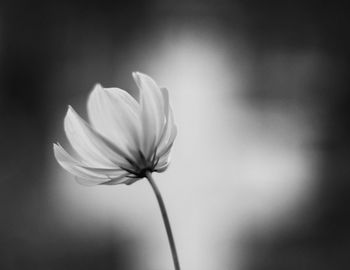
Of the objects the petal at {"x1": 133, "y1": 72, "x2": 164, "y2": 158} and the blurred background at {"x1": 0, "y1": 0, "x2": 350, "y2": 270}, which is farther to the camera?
the blurred background at {"x1": 0, "y1": 0, "x2": 350, "y2": 270}

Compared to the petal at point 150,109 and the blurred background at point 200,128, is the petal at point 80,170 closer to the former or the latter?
the petal at point 150,109

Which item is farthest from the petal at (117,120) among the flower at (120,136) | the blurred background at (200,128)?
the blurred background at (200,128)

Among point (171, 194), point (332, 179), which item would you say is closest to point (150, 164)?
point (171, 194)

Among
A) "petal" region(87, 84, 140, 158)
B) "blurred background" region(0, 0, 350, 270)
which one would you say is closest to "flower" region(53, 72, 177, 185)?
"petal" region(87, 84, 140, 158)

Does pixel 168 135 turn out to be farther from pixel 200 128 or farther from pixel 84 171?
pixel 200 128

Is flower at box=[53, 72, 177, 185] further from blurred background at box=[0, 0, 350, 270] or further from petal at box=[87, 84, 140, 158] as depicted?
blurred background at box=[0, 0, 350, 270]

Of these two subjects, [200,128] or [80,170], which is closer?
[80,170]

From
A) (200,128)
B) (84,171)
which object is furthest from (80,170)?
(200,128)

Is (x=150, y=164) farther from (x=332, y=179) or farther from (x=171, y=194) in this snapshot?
(x=332, y=179)
